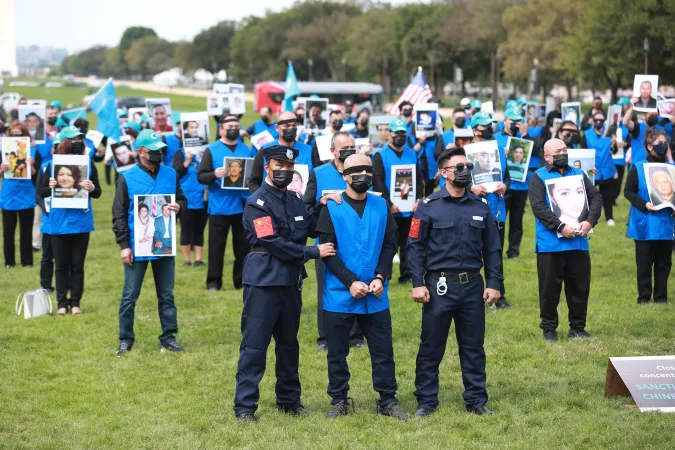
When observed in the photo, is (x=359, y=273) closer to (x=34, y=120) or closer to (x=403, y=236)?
(x=403, y=236)

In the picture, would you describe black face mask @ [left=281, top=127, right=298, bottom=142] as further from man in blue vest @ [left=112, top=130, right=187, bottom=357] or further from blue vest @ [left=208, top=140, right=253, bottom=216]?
blue vest @ [left=208, top=140, right=253, bottom=216]

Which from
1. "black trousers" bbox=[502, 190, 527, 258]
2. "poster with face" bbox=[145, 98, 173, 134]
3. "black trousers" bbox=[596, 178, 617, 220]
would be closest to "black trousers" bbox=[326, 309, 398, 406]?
"black trousers" bbox=[502, 190, 527, 258]

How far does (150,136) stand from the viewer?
1031 cm

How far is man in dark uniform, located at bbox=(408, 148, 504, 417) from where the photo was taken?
8297mm

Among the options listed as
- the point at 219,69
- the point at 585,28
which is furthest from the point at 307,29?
the point at 585,28

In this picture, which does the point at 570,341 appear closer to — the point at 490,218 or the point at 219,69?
the point at 490,218

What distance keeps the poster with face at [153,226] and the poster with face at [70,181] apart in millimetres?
2017

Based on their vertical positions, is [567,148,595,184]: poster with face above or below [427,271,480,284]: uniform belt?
above

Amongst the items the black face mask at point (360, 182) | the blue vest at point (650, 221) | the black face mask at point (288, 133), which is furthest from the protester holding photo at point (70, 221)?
the blue vest at point (650, 221)

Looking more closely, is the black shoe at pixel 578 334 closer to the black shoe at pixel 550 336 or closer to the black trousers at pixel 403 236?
the black shoe at pixel 550 336

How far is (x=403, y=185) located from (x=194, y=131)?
477cm

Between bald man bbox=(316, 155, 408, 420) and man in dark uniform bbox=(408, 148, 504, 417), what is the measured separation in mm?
284

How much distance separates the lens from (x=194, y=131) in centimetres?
1631

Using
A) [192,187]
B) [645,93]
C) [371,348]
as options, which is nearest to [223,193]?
[192,187]
